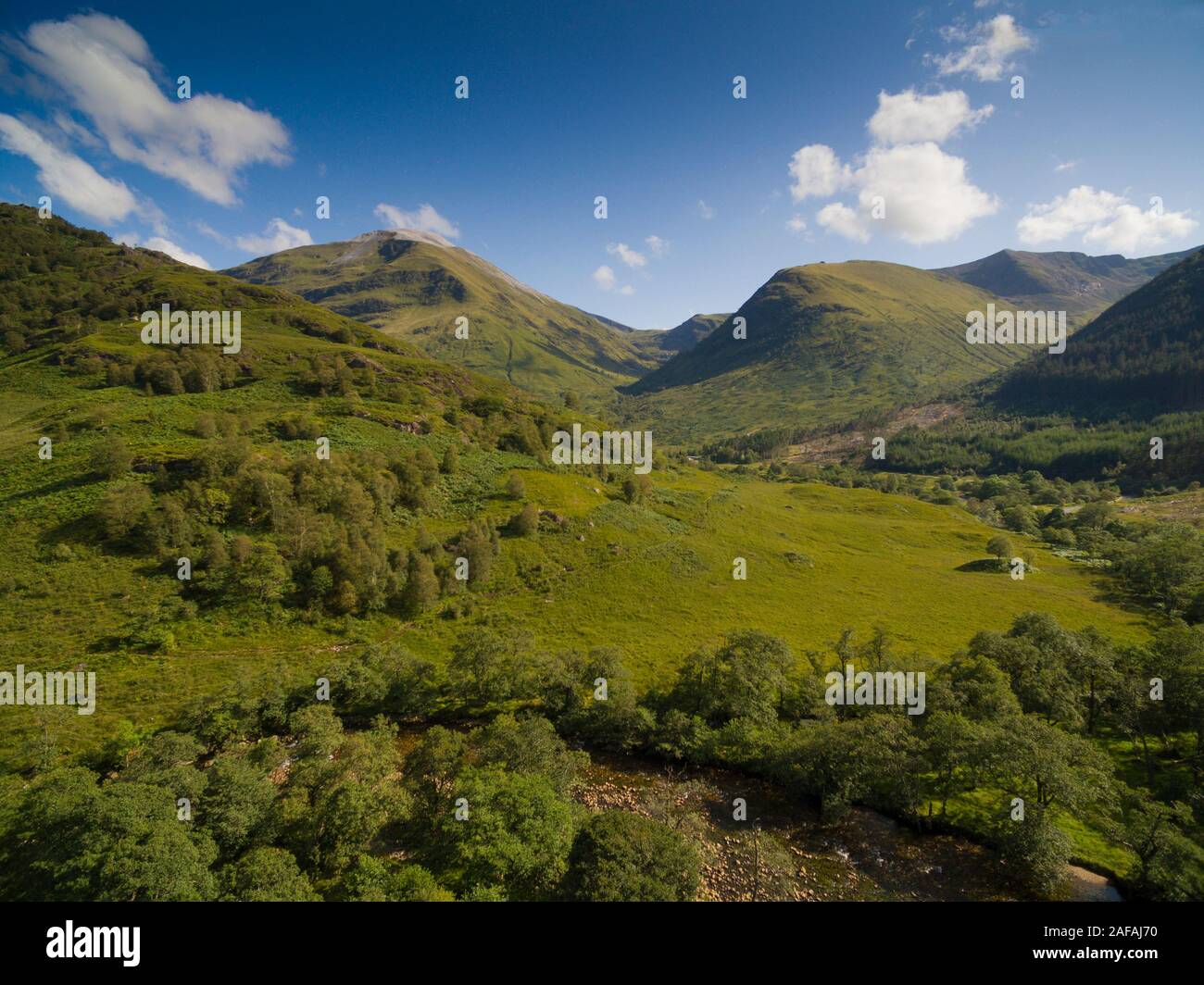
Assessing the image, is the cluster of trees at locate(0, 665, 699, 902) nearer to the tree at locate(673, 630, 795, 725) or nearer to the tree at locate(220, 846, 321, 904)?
the tree at locate(220, 846, 321, 904)

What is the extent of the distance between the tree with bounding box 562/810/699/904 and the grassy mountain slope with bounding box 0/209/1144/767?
2619cm

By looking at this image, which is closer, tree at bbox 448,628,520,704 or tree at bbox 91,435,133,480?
tree at bbox 448,628,520,704

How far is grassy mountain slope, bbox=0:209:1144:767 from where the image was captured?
161 feet

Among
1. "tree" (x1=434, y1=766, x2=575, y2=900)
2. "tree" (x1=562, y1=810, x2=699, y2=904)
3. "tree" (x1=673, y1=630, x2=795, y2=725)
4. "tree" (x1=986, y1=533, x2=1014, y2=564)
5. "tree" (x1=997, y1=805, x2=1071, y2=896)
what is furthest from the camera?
"tree" (x1=986, y1=533, x2=1014, y2=564)

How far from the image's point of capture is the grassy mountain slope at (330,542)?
49.1 meters

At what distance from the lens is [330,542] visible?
6103 cm

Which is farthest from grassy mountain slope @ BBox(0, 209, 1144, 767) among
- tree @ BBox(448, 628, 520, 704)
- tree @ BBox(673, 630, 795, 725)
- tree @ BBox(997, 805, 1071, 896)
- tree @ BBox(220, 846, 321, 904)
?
tree @ BBox(997, 805, 1071, 896)

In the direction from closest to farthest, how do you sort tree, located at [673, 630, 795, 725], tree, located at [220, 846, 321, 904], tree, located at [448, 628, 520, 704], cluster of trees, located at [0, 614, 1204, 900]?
tree, located at [220, 846, 321, 904], cluster of trees, located at [0, 614, 1204, 900], tree, located at [673, 630, 795, 725], tree, located at [448, 628, 520, 704]

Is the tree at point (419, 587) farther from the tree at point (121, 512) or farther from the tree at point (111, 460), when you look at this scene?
the tree at point (111, 460)

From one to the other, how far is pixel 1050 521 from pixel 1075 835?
141683 millimetres

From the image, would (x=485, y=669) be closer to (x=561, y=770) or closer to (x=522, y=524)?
(x=561, y=770)
